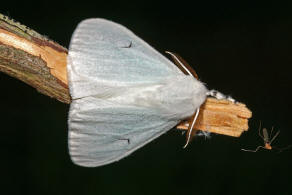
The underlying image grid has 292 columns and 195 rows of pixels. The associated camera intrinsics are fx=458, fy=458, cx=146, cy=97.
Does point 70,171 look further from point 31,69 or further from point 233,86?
point 233,86

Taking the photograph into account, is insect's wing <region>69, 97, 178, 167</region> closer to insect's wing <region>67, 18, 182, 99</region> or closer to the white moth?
the white moth

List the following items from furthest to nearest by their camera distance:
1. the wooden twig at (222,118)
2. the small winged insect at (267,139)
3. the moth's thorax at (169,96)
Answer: the small winged insect at (267,139), the wooden twig at (222,118), the moth's thorax at (169,96)

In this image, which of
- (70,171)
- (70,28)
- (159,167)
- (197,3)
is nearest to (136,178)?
(159,167)

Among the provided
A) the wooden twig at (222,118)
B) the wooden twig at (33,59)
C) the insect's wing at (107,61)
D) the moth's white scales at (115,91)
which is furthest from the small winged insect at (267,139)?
the wooden twig at (33,59)

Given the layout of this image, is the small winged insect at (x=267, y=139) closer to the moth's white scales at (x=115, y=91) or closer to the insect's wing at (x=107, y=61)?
the moth's white scales at (x=115, y=91)

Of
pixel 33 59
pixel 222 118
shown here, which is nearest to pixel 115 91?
pixel 33 59

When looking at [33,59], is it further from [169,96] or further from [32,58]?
[169,96]

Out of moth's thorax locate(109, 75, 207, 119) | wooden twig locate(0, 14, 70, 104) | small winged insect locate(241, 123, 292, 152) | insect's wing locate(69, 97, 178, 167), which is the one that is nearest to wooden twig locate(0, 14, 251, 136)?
wooden twig locate(0, 14, 70, 104)
